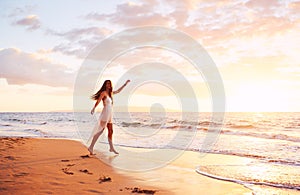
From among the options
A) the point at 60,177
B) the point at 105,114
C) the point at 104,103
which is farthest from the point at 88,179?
the point at 104,103

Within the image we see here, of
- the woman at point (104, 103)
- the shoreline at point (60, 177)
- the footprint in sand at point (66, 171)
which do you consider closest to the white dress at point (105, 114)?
the woman at point (104, 103)

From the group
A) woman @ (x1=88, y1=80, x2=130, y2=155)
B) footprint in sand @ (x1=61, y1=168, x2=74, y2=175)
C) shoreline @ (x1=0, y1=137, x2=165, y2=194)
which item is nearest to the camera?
shoreline @ (x1=0, y1=137, x2=165, y2=194)

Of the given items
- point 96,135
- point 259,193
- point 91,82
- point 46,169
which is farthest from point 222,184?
point 91,82

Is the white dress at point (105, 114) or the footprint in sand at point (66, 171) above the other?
the white dress at point (105, 114)

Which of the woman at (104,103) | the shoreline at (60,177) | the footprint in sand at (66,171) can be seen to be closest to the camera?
the shoreline at (60,177)

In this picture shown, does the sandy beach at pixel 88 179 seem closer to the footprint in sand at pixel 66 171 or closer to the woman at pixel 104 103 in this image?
the footprint in sand at pixel 66 171

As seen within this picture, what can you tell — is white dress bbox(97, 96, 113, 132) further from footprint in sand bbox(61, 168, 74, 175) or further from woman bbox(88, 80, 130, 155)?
footprint in sand bbox(61, 168, 74, 175)

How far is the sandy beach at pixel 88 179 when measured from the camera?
4.72 metres

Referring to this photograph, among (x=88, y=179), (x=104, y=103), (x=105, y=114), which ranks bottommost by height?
(x=88, y=179)

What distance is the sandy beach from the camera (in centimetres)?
472

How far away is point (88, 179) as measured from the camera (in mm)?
5484

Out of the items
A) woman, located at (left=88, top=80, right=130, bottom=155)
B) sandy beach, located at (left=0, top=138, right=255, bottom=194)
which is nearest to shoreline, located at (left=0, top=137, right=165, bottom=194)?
sandy beach, located at (left=0, top=138, right=255, bottom=194)

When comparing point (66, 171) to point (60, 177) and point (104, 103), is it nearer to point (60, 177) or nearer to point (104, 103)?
point (60, 177)

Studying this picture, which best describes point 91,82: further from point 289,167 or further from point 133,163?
Answer: point 289,167
